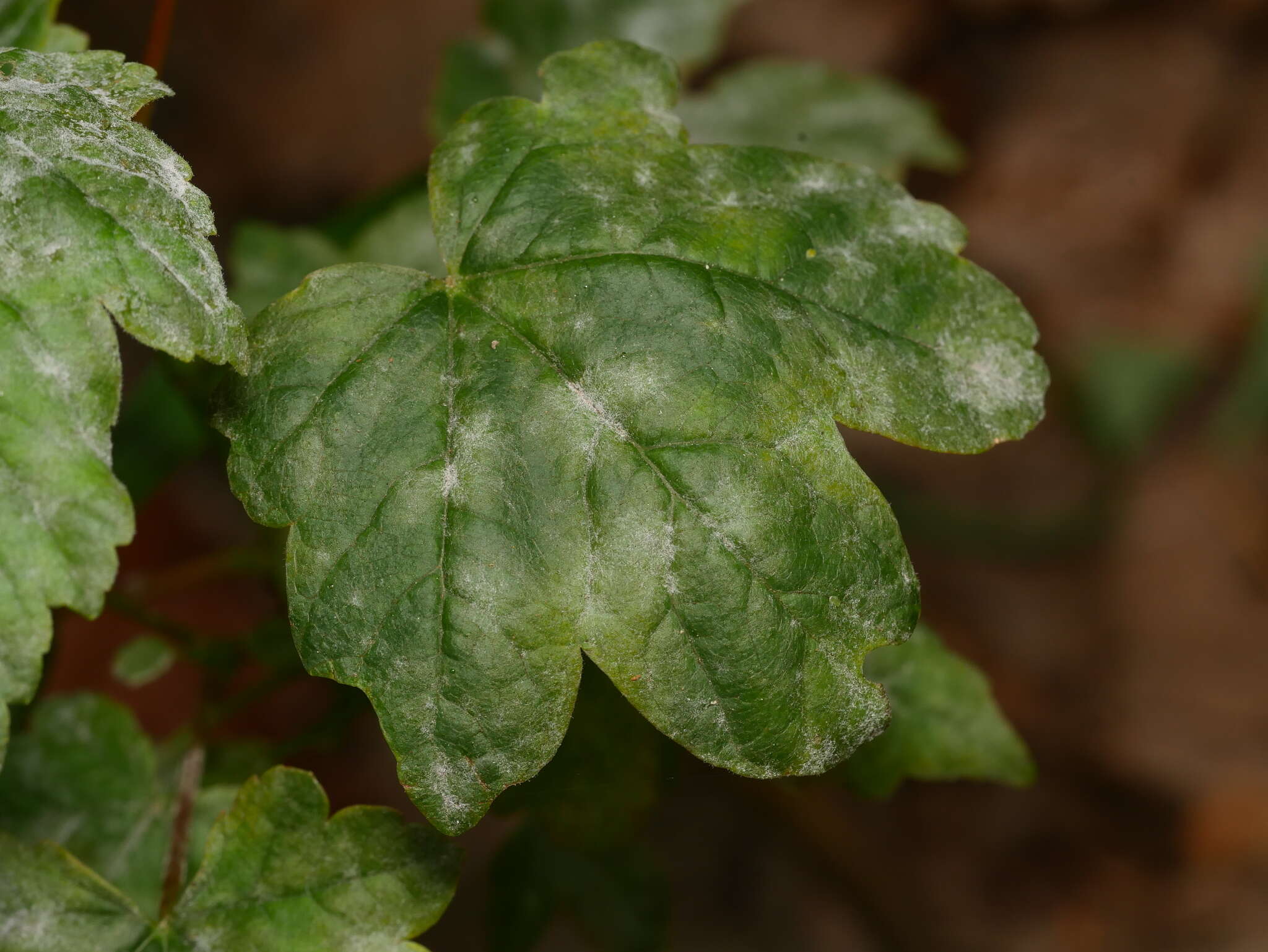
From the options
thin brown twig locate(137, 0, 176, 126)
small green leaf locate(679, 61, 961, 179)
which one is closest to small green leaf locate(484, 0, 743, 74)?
small green leaf locate(679, 61, 961, 179)

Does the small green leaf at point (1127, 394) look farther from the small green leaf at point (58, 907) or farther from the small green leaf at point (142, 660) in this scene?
the small green leaf at point (58, 907)

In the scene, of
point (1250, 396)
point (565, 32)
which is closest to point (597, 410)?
point (565, 32)

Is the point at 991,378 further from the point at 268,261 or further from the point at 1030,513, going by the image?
the point at 1030,513

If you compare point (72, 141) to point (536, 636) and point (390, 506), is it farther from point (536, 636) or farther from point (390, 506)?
point (536, 636)

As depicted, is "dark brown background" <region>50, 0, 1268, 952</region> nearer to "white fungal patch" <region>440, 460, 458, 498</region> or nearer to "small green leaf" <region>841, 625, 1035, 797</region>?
"small green leaf" <region>841, 625, 1035, 797</region>

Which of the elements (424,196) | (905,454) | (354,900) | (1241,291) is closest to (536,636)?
(354,900)

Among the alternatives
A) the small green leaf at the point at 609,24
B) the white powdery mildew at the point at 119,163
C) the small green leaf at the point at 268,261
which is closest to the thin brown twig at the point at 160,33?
the small green leaf at the point at 268,261
